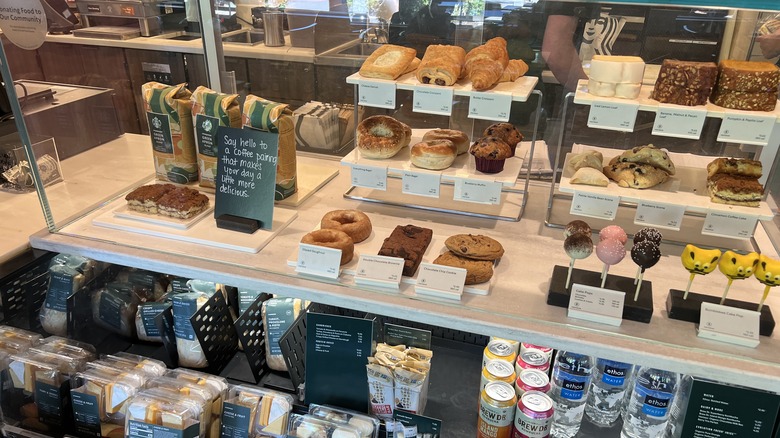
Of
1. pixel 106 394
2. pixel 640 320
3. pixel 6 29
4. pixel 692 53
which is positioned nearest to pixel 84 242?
pixel 106 394

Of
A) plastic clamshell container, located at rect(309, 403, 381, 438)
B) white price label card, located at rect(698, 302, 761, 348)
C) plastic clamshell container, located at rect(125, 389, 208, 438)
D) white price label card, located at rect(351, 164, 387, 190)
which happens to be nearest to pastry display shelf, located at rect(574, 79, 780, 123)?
white price label card, located at rect(698, 302, 761, 348)

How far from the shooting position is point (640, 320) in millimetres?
1227

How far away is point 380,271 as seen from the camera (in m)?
1.36

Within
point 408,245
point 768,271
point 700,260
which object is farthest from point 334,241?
point 768,271

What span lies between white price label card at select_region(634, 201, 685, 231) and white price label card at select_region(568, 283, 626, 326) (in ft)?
0.89

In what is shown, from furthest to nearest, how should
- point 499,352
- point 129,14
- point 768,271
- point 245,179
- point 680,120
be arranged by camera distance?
point 129,14 < point 499,352 < point 245,179 < point 680,120 < point 768,271

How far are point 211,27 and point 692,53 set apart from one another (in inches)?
65.3

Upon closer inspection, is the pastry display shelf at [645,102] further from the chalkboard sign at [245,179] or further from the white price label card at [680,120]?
the chalkboard sign at [245,179]

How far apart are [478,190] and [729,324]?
2.20 feet

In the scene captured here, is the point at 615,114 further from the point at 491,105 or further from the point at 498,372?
the point at 498,372

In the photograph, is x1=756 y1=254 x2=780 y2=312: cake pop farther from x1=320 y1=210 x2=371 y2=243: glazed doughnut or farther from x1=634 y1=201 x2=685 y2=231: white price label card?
x1=320 y1=210 x2=371 y2=243: glazed doughnut

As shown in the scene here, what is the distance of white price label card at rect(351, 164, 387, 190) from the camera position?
159cm

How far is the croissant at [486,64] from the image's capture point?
1424mm

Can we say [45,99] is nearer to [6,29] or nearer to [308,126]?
[6,29]
